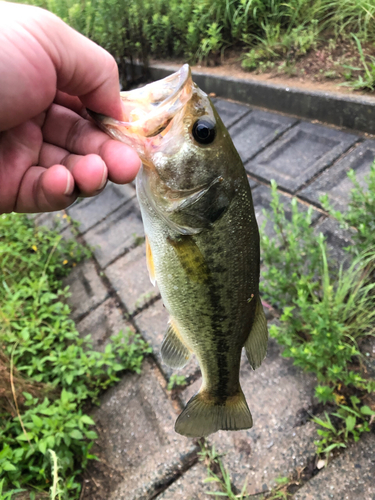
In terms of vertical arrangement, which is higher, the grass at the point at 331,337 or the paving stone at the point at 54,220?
the grass at the point at 331,337

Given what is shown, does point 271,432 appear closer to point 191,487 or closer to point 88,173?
point 191,487

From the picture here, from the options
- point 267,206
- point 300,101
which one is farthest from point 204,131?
point 300,101

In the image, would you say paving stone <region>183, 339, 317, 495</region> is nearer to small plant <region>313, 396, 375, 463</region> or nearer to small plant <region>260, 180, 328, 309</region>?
small plant <region>313, 396, 375, 463</region>

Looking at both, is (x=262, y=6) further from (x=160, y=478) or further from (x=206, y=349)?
(x=160, y=478)

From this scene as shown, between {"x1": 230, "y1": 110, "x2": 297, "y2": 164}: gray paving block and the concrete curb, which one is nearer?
the concrete curb

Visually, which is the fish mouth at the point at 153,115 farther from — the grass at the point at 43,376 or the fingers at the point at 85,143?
the grass at the point at 43,376

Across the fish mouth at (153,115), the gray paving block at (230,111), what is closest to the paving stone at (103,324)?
the fish mouth at (153,115)

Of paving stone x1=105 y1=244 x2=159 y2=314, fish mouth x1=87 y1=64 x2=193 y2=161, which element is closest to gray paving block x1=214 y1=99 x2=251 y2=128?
paving stone x1=105 y1=244 x2=159 y2=314

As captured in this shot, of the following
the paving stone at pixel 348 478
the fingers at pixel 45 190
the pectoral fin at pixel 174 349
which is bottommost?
the paving stone at pixel 348 478
